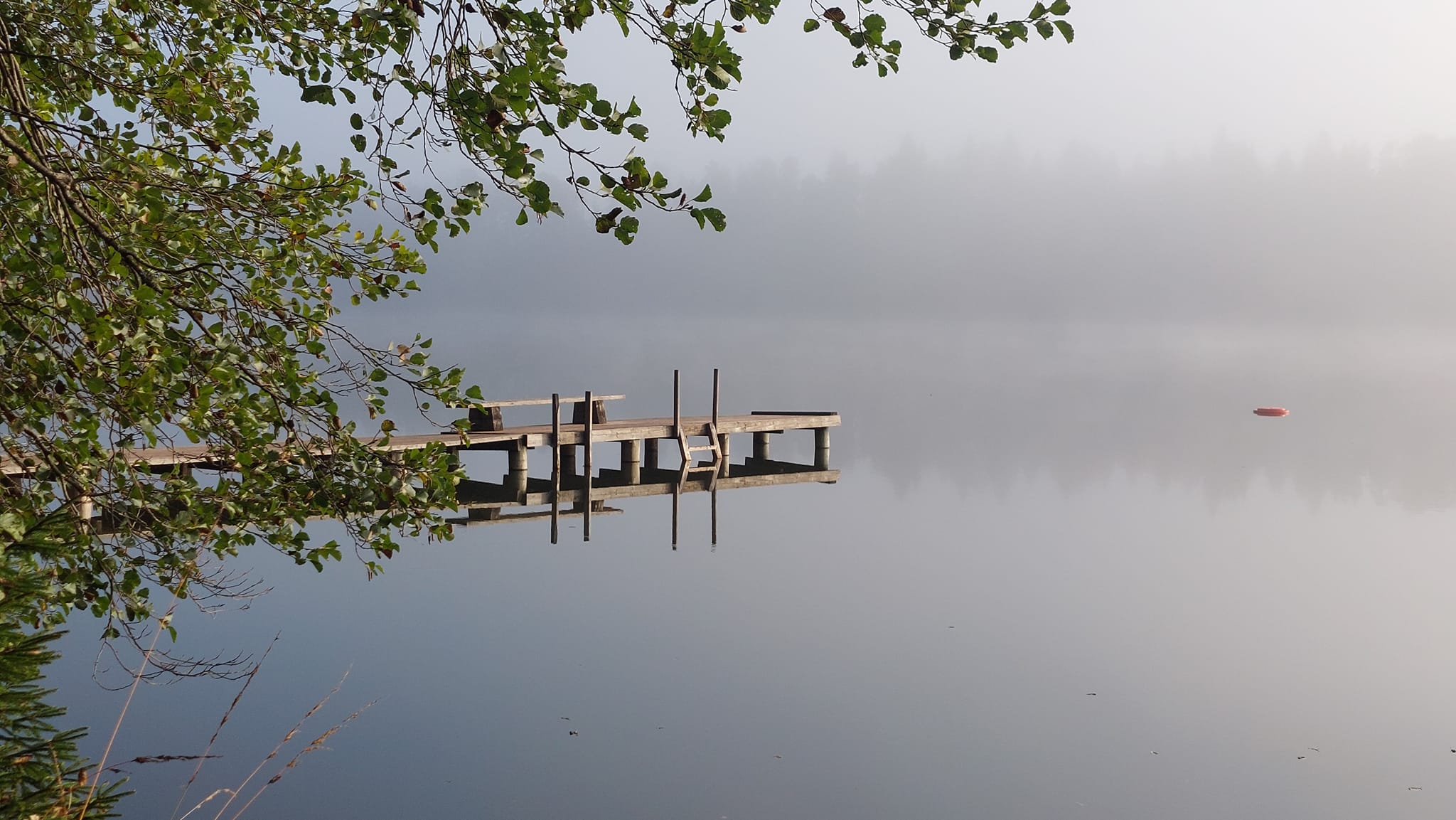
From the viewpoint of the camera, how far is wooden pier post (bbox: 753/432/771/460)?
72.6 feet

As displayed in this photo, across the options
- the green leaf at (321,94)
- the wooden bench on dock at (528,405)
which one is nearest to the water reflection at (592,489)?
the wooden bench on dock at (528,405)

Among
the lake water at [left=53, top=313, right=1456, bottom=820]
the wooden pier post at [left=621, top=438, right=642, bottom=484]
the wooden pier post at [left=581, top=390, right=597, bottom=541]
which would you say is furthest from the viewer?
the wooden pier post at [left=621, top=438, right=642, bottom=484]

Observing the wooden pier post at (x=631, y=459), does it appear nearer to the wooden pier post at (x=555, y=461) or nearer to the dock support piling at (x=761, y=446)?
the wooden pier post at (x=555, y=461)

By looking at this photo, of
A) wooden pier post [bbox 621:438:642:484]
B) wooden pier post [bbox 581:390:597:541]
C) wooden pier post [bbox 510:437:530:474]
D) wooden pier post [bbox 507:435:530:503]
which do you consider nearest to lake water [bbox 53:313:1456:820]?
wooden pier post [bbox 581:390:597:541]

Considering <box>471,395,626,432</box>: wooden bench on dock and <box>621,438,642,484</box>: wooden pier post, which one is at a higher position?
<box>471,395,626,432</box>: wooden bench on dock

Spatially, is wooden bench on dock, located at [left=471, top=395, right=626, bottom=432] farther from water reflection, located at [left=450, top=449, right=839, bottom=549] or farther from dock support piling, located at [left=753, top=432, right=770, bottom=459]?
dock support piling, located at [left=753, top=432, right=770, bottom=459]

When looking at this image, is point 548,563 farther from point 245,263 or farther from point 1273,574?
point 245,263

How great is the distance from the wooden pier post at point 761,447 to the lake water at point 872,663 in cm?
95

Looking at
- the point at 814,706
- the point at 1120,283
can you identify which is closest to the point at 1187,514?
the point at 814,706

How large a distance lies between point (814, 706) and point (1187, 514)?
12.7 m

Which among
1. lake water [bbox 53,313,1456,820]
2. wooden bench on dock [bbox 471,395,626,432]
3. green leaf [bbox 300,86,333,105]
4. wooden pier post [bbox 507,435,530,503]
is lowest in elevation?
lake water [bbox 53,313,1456,820]

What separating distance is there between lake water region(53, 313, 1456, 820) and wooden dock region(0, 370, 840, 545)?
0.37 meters

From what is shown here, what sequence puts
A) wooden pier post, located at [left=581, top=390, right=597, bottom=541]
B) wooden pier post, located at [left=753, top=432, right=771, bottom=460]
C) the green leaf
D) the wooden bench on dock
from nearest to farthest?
the green leaf → the wooden bench on dock → wooden pier post, located at [left=581, top=390, right=597, bottom=541] → wooden pier post, located at [left=753, top=432, right=771, bottom=460]

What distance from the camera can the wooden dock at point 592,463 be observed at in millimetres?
16938
